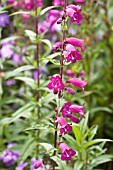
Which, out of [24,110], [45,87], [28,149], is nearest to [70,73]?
[45,87]

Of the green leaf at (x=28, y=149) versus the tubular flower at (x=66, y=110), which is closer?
the tubular flower at (x=66, y=110)

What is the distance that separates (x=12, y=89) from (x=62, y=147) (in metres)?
1.65

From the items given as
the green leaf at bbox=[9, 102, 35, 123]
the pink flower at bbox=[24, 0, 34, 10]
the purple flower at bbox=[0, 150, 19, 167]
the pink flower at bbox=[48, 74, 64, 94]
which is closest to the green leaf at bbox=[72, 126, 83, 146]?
the pink flower at bbox=[48, 74, 64, 94]

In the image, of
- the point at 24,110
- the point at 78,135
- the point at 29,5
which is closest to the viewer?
the point at 78,135

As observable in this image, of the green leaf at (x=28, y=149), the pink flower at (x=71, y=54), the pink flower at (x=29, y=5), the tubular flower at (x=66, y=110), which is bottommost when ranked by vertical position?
the green leaf at (x=28, y=149)

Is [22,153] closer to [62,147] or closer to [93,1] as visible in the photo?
[62,147]

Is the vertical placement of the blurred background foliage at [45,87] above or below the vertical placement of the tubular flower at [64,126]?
below

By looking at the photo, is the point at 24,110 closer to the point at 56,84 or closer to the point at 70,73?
the point at 70,73

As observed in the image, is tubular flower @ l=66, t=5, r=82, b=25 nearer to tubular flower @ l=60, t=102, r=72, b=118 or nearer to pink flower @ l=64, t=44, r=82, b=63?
pink flower @ l=64, t=44, r=82, b=63

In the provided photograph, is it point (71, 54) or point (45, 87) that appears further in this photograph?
point (45, 87)

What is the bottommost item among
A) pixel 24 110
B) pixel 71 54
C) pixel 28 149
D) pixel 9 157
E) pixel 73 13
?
pixel 9 157

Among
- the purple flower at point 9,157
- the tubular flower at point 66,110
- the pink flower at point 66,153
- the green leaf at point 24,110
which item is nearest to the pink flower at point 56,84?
the tubular flower at point 66,110

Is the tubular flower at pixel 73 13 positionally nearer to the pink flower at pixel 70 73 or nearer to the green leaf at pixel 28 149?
the pink flower at pixel 70 73

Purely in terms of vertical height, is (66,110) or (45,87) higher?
(66,110)
